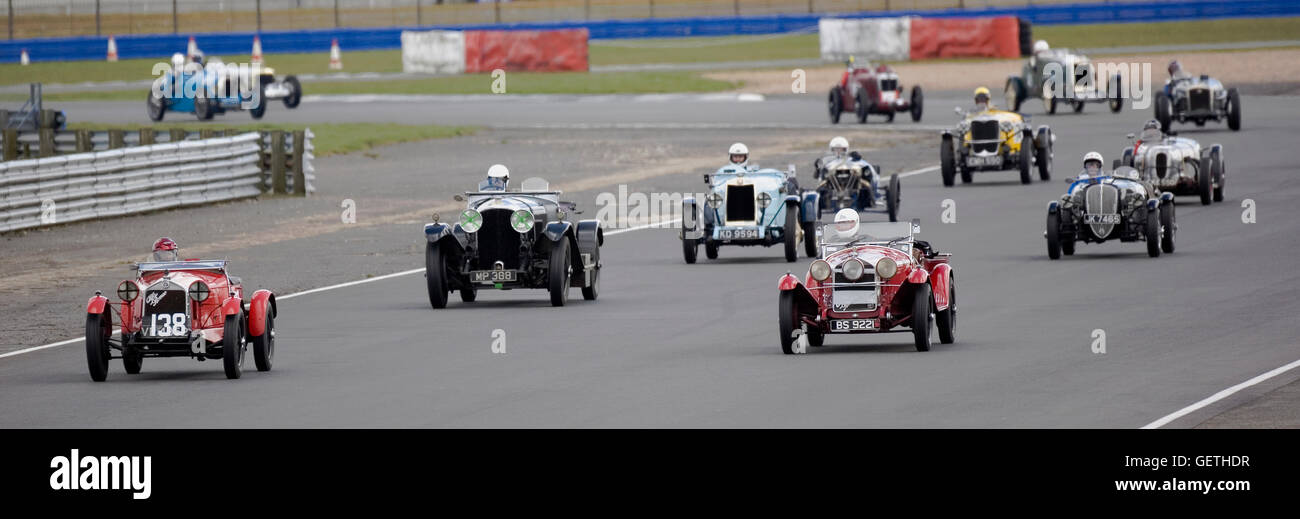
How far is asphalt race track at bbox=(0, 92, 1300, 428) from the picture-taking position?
44.5 feet

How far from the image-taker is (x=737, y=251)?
26.0m

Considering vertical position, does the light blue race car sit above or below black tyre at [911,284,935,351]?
above

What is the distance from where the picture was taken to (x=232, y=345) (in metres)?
15.2

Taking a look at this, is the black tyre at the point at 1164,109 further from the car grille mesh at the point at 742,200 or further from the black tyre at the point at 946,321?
the black tyre at the point at 946,321

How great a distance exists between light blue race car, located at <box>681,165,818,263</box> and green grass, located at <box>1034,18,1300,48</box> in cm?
4915

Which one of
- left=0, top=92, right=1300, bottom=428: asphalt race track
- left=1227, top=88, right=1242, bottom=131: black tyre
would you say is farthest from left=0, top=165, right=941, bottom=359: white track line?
left=1227, top=88, right=1242, bottom=131: black tyre

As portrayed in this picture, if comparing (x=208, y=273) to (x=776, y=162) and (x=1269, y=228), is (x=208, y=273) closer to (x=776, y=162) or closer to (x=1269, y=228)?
(x=1269, y=228)

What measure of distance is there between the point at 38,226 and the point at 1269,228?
58.6ft

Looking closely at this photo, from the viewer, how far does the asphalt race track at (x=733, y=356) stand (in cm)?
1357

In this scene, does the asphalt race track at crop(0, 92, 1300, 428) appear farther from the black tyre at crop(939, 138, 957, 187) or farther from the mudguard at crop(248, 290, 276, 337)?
the black tyre at crop(939, 138, 957, 187)

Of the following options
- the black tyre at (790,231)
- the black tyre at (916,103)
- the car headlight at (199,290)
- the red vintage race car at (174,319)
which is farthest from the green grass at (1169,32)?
the car headlight at (199,290)

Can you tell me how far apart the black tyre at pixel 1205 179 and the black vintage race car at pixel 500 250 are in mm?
12926

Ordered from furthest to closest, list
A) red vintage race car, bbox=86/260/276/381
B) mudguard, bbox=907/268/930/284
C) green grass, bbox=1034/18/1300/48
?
green grass, bbox=1034/18/1300/48, mudguard, bbox=907/268/930/284, red vintage race car, bbox=86/260/276/381
